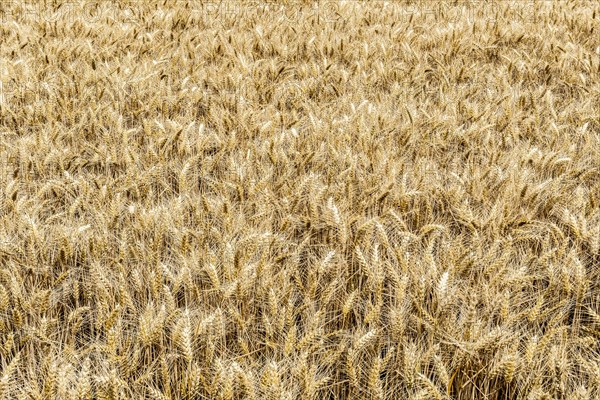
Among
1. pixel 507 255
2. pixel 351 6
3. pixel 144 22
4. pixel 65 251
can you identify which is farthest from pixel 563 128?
pixel 144 22

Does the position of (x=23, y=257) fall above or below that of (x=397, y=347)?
above

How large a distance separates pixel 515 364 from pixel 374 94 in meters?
2.01

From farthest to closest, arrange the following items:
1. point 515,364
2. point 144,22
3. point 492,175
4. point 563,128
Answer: point 144,22
point 563,128
point 492,175
point 515,364

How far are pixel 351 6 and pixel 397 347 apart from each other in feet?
12.8

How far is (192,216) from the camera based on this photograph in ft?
6.46

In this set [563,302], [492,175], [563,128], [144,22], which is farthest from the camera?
[144,22]

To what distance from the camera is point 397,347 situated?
1.48 metres

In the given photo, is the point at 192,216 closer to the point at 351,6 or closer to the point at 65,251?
the point at 65,251

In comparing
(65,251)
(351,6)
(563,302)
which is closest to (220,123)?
(65,251)

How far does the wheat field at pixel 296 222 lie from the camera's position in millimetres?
1389

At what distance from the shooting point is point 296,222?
1.91 metres

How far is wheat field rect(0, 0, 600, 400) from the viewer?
4.56 ft

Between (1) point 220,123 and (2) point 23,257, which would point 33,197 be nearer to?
(2) point 23,257

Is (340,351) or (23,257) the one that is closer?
(340,351)
